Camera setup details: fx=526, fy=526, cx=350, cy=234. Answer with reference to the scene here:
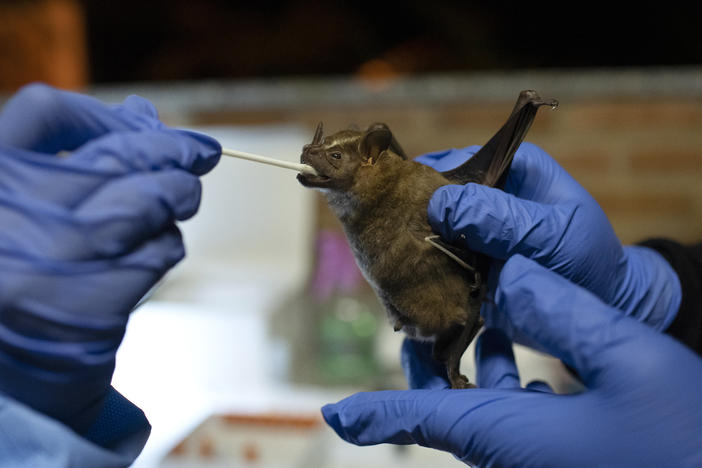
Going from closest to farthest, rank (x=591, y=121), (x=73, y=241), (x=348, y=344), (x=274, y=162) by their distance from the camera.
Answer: (x=73, y=241) → (x=274, y=162) → (x=348, y=344) → (x=591, y=121)

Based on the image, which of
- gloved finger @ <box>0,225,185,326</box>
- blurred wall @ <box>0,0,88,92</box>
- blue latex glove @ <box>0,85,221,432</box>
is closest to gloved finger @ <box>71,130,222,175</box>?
blue latex glove @ <box>0,85,221,432</box>

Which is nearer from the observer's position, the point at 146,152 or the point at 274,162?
the point at 146,152

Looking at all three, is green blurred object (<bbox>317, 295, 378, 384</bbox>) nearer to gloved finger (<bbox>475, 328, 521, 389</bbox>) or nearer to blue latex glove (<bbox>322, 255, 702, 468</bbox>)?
gloved finger (<bbox>475, 328, 521, 389</bbox>)

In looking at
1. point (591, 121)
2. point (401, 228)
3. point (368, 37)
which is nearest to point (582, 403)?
point (401, 228)

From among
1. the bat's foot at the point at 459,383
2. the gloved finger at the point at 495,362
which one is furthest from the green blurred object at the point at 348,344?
the bat's foot at the point at 459,383

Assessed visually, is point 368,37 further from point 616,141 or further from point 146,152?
point 146,152

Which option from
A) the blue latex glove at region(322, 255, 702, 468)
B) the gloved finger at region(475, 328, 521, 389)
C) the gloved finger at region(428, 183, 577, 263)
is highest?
the gloved finger at region(428, 183, 577, 263)

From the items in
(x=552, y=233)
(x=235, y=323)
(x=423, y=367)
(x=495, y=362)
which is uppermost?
(x=552, y=233)

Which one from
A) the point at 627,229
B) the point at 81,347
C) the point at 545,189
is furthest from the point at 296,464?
the point at 627,229

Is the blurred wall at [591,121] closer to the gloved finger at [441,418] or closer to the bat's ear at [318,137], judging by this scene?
the bat's ear at [318,137]
